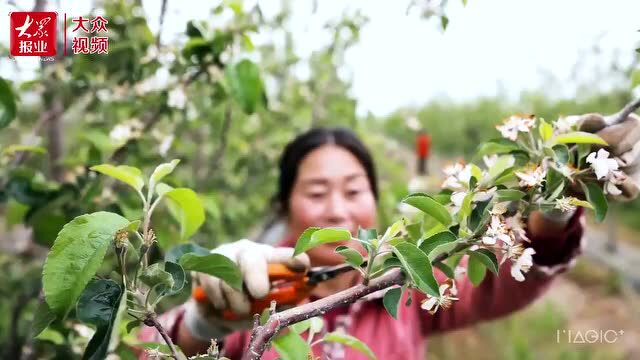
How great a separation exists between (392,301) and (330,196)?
1.96 ft

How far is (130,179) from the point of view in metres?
0.62

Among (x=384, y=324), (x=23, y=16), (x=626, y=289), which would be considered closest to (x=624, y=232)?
(x=626, y=289)

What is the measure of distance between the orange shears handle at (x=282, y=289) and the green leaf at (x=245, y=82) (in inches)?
14.3

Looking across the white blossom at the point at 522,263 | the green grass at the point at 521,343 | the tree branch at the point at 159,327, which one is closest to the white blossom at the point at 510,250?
the white blossom at the point at 522,263

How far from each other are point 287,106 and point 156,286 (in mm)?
1681

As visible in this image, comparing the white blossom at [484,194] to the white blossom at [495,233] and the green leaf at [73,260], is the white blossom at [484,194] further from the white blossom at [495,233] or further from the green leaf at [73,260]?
the green leaf at [73,260]

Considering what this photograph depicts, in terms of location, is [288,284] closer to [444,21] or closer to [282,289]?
[282,289]

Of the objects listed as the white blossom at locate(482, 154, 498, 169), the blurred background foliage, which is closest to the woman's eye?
the blurred background foliage

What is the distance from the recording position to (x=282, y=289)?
0.76 metres

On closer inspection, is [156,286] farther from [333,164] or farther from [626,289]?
[626,289]

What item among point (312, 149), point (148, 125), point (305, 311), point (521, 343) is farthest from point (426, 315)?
point (521, 343)

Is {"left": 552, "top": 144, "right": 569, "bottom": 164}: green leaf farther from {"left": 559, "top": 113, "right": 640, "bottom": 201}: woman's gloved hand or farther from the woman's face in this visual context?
the woman's face

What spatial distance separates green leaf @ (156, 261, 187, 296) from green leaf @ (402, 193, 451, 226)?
0.72ft

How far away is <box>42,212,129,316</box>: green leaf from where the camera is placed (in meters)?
0.49
